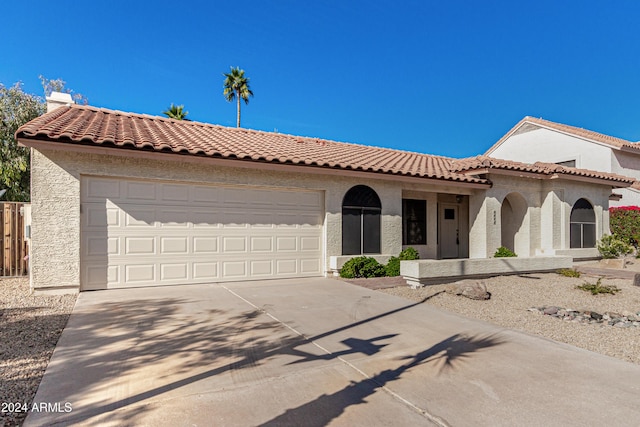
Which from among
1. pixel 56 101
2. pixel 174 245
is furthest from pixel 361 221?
pixel 56 101

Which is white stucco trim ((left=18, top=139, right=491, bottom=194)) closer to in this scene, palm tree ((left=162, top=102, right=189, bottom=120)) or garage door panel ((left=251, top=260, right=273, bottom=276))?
garage door panel ((left=251, top=260, right=273, bottom=276))

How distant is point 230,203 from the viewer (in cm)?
967

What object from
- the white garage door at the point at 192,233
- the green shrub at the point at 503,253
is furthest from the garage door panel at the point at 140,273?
the green shrub at the point at 503,253

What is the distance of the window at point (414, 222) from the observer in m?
13.8

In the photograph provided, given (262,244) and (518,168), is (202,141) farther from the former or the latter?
(518,168)

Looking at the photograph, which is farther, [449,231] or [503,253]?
[449,231]

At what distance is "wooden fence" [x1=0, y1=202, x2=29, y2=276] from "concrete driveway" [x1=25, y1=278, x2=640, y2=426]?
593 cm

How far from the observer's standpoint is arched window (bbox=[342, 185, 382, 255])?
1102 cm

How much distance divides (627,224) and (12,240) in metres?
24.7

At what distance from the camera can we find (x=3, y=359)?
4262mm

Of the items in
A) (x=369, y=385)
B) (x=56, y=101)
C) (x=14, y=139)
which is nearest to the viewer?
(x=369, y=385)

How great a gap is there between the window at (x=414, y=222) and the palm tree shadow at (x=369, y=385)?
8406mm

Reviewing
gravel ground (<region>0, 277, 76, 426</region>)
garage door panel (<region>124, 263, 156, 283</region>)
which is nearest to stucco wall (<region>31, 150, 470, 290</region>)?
gravel ground (<region>0, 277, 76, 426</region>)

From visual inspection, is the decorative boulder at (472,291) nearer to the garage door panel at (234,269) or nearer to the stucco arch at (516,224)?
the garage door panel at (234,269)
